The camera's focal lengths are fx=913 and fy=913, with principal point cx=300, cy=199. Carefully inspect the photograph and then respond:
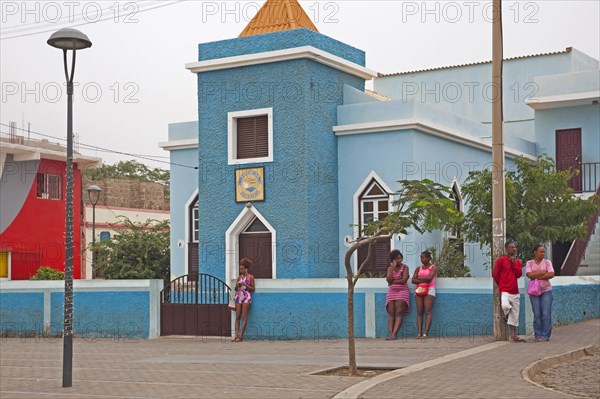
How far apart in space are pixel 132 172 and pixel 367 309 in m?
52.3

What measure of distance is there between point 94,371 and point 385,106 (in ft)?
37.0

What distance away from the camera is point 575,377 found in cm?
1247

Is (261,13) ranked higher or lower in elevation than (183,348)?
higher

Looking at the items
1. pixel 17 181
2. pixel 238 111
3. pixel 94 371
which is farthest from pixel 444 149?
pixel 17 181

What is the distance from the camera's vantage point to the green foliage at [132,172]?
66688mm

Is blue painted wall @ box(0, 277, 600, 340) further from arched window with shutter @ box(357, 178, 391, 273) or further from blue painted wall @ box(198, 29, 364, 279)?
arched window with shutter @ box(357, 178, 391, 273)

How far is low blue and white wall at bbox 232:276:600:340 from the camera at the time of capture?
57.1ft

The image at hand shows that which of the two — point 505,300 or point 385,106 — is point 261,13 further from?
point 505,300

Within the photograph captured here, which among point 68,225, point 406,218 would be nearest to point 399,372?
point 406,218

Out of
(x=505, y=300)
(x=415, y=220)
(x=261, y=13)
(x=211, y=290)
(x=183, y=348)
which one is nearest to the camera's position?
(x=415, y=220)

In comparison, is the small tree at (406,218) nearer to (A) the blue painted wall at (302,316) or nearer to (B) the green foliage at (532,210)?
(A) the blue painted wall at (302,316)

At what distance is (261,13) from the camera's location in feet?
79.8

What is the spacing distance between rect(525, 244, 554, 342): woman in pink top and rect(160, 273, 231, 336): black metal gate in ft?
21.4

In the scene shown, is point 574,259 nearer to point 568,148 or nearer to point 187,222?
point 568,148
